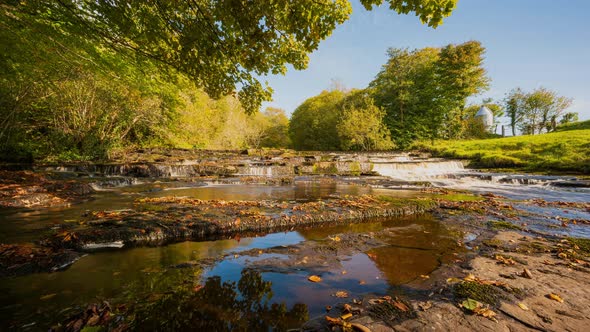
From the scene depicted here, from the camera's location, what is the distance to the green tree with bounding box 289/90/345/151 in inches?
1999

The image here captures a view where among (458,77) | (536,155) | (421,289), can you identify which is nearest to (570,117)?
(458,77)

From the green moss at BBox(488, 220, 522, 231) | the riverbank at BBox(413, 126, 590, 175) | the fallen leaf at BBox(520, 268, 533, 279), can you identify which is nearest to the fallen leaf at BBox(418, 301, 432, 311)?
the fallen leaf at BBox(520, 268, 533, 279)

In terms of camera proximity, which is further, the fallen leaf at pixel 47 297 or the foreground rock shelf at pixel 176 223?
the foreground rock shelf at pixel 176 223

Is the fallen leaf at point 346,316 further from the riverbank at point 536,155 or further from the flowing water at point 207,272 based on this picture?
the riverbank at point 536,155

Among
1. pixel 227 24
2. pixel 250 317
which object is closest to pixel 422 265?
pixel 250 317

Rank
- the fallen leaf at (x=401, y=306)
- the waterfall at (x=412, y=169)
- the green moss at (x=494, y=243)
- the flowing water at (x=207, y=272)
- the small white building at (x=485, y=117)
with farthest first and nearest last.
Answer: the small white building at (x=485, y=117) → the waterfall at (x=412, y=169) → the green moss at (x=494, y=243) → the flowing water at (x=207, y=272) → the fallen leaf at (x=401, y=306)

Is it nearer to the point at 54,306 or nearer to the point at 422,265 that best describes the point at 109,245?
the point at 54,306

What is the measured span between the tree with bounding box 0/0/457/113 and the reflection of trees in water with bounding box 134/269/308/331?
12.8 ft

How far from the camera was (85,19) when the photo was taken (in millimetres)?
5613

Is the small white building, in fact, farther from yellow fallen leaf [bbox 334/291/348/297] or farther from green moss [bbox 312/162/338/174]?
yellow fallen leaf [bbox 334/291/348/297]

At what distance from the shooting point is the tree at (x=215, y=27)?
3.96 m

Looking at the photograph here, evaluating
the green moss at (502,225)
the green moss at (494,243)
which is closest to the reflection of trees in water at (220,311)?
the green moss at (494,243)

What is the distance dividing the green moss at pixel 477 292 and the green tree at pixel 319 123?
45322 mm

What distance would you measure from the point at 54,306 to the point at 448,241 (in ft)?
16.9
